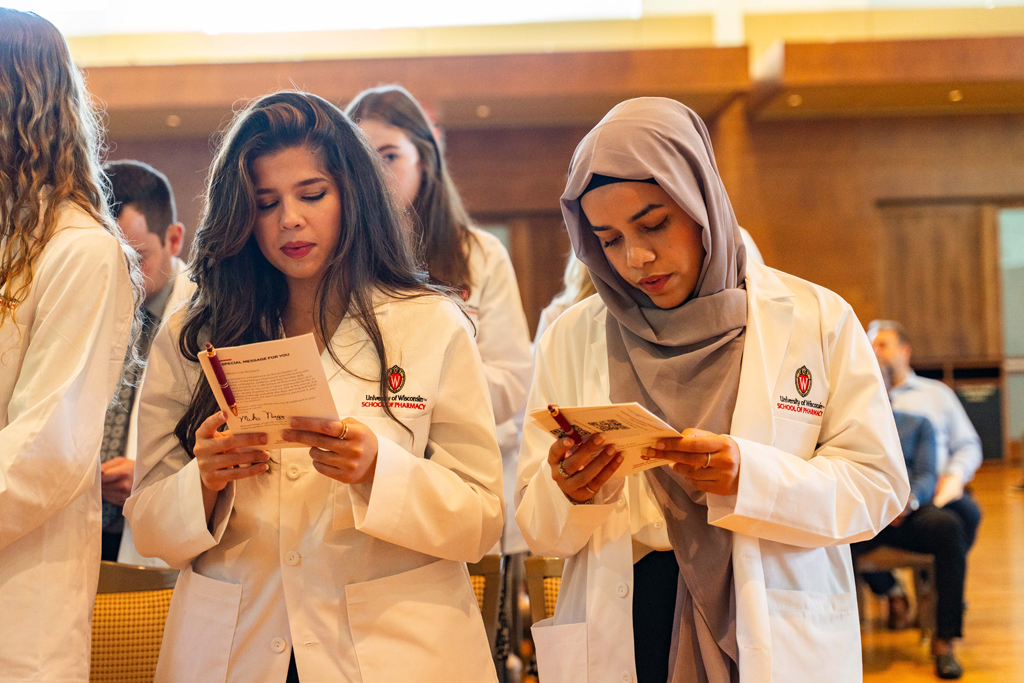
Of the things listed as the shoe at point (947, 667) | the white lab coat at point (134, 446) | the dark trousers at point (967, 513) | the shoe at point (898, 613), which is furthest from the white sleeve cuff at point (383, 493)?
the shoe at point (898, 613)

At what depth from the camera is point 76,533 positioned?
1.55m

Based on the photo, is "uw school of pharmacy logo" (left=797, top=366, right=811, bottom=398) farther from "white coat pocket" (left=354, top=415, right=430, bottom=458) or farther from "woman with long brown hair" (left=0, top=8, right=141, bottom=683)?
"woman with long brown hair" (left=0, top=8, right=141, bottom=683)

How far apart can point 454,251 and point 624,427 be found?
5.05ft

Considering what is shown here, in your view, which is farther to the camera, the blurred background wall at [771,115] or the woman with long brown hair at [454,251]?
the blurred background wall at [771,115]

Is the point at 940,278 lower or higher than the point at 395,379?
higher

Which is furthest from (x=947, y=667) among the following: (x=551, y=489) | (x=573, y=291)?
(x=551, y=489)

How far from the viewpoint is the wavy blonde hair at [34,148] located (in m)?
1.57

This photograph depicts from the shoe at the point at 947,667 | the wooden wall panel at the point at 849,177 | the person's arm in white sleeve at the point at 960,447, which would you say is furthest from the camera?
the wooden wall panel at the point at 849,177

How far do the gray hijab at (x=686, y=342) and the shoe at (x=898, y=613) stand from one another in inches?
152

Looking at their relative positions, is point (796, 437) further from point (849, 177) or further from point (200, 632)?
point (849, 177)

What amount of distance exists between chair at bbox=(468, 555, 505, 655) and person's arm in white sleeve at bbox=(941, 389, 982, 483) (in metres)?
3.55

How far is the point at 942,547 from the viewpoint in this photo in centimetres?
430

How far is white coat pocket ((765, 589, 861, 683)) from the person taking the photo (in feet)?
5.00

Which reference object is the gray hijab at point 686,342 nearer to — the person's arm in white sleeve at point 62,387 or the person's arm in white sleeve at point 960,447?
the person's arm in white sleeve at point 62,387
